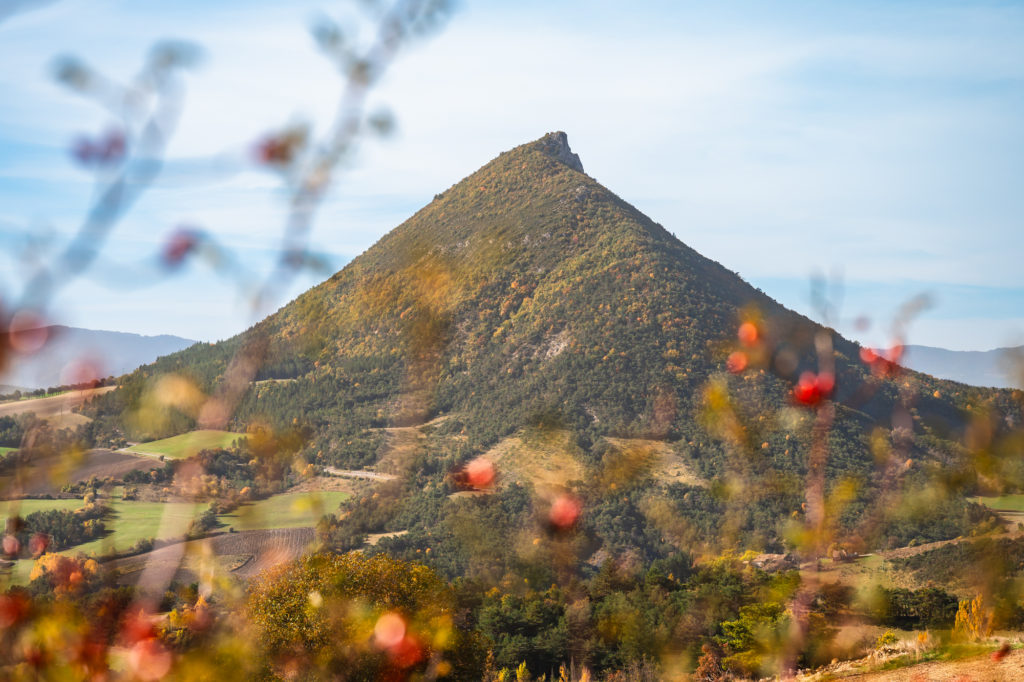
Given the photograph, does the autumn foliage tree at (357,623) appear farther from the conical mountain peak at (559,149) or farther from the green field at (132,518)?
the conical mountain peak at (559,149)

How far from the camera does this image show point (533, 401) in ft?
228

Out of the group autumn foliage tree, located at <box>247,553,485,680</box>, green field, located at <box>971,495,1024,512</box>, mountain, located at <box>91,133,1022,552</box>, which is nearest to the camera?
autumn foliage tree, located at <box>247,553,485,680</box>

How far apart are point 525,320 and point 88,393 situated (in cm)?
7974

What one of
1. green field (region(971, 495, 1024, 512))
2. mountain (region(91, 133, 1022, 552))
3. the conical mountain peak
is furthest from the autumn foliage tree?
the conical mountain peak

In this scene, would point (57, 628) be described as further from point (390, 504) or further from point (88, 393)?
point (390, 504)

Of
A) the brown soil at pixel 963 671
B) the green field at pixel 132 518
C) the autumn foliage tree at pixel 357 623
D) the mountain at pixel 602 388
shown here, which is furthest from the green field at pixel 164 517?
the mountain at pixel 602 388

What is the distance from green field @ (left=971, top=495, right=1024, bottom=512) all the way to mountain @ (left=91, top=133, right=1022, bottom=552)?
2.73 metres

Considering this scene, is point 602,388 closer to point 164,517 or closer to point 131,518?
point 131,518

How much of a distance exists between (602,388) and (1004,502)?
32780mm

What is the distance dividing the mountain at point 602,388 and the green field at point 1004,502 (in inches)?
107

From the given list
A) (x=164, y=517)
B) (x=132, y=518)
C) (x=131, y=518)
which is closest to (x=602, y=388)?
(x=131, y=518)

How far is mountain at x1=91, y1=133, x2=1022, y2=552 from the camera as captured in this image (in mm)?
51156

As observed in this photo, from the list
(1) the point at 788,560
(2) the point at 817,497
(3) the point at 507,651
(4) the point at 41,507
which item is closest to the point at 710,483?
(1) the point at 788,560

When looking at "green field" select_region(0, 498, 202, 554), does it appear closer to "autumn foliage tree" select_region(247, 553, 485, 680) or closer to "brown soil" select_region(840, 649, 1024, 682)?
"autumn foliage tree" select_region(247, 553, 485, 680)
